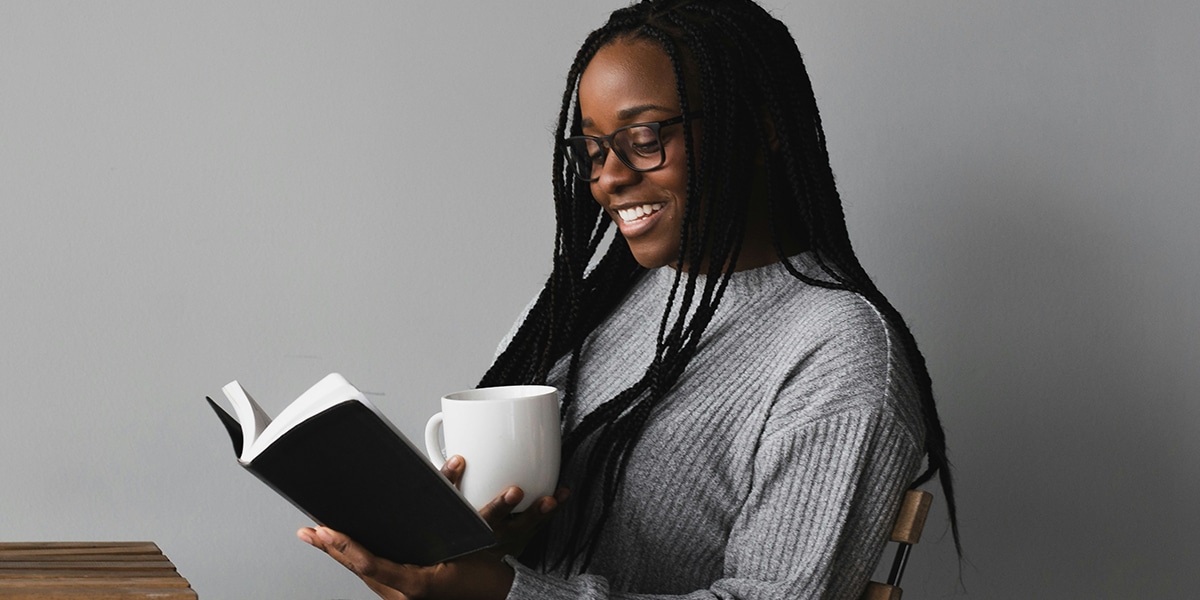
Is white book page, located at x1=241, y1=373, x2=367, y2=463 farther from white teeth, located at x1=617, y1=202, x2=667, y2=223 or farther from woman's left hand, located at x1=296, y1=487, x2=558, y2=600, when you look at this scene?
white teeth, located at x1=617, y1=202, x2=667, y2=223

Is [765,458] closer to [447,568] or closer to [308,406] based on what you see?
[447,568]

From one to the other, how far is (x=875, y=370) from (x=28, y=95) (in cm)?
97

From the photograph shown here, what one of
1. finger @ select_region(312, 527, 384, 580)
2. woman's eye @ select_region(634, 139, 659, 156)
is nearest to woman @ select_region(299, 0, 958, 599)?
woman's eye @ select_region(634, 139, 659, 156)

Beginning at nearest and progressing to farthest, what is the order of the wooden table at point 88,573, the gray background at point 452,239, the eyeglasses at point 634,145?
the wooden table at point 88,573 < the eyeglasses at point 634,145 < the gray background at point 452,239

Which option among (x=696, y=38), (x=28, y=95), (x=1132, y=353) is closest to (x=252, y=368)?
(x=28, y=95)

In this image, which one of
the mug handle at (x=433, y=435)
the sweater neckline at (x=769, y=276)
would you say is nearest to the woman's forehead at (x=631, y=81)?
the sweater neckline at (x=769, y=276)

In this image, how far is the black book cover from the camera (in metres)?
0.81

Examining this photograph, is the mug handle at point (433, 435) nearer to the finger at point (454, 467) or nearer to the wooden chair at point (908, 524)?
the finger at point (454, 467)

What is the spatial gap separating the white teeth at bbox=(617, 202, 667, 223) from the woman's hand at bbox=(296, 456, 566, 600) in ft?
0.87

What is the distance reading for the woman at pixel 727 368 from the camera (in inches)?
38.8

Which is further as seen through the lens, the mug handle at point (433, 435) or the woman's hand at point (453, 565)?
the mug handle at point (433, 435)

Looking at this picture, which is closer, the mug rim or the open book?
the open book

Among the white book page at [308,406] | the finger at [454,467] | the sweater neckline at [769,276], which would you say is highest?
the sweater neckline at [769,276]

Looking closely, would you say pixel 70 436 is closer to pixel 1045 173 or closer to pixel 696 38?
pixel 696 38
